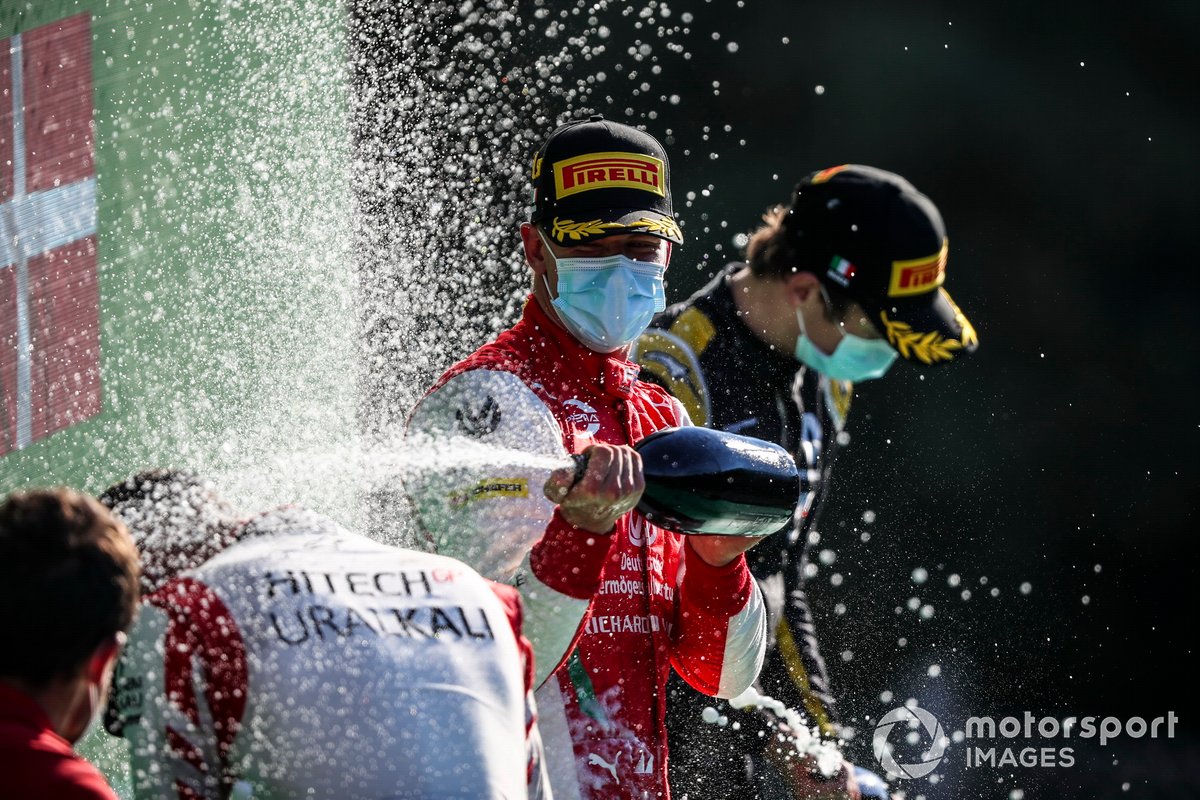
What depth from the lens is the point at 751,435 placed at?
3.40 m

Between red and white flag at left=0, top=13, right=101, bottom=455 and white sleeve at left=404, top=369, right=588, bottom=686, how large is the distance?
111cm

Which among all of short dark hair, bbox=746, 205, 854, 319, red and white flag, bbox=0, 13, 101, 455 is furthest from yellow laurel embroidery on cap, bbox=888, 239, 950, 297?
red and white flag, bbox=0, 13, 101, 455

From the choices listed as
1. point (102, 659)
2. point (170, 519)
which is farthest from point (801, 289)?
point (102, 659)

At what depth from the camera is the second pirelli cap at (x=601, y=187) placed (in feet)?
9.00

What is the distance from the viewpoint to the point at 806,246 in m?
3.58

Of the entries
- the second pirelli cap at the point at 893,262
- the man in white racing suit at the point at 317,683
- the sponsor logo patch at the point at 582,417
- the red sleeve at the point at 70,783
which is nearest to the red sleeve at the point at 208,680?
the man in white racing suit at the point at 317,683

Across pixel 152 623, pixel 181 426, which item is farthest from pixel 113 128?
pixel 152 623

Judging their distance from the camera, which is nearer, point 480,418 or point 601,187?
point 480,418

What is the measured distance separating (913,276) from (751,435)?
1.95ft

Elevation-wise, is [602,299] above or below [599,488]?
above

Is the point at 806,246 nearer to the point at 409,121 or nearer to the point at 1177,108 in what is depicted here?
the point at 409,121

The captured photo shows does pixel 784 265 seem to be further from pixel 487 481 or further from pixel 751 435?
pixel 487 481

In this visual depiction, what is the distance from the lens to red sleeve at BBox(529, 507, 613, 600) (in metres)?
2.22

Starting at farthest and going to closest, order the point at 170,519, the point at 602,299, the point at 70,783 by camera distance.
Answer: the point at 602,299 → the point at 170,519 → the point at 70,783
